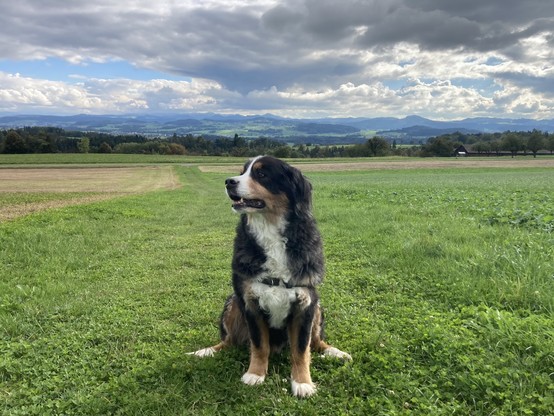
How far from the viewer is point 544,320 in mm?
4352

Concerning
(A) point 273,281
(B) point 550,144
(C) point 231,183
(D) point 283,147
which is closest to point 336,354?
(A) point 273,281

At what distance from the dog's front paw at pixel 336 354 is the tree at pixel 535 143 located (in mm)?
126409

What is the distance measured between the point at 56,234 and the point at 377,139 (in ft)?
373

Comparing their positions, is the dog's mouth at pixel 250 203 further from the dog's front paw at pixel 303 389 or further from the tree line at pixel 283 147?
the tree line at pixel 283 147

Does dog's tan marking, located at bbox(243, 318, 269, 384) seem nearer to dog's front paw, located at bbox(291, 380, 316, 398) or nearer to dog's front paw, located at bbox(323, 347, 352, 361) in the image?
dog's front paw, located at bbox(291, 380, 316, 398)

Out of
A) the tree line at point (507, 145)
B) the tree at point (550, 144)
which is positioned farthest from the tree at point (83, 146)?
the tree at point (550, 144)

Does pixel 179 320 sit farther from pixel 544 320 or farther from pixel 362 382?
pixel 544 320

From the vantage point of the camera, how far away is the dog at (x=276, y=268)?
4.05m

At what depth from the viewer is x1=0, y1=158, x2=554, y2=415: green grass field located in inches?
144

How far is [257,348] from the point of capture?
4160 millimetres

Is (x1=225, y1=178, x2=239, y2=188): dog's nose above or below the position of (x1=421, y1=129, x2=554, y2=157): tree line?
below

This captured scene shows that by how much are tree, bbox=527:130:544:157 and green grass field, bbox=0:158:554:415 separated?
391 feet

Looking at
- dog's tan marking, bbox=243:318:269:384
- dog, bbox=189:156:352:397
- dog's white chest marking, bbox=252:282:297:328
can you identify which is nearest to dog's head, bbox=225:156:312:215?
dog, bbox=189:156:352:397

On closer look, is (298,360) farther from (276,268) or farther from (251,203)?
(251,203)
